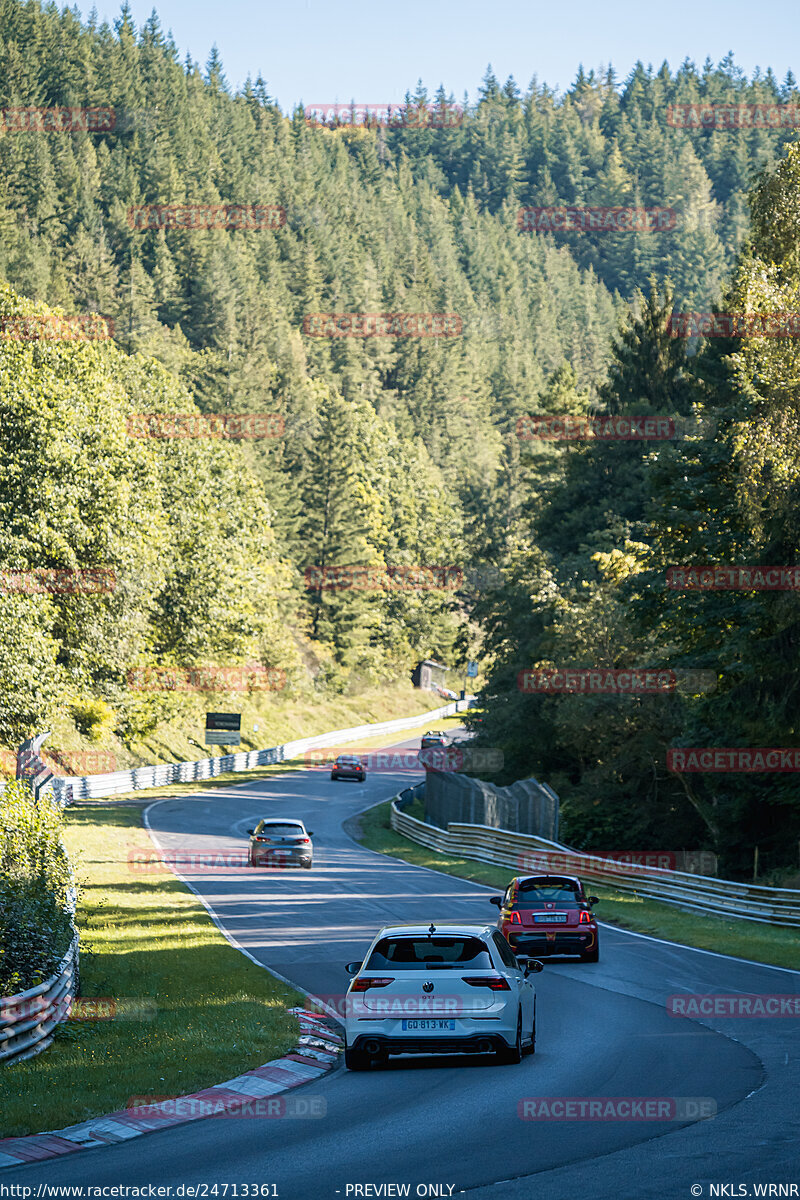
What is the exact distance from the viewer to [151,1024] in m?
15.1

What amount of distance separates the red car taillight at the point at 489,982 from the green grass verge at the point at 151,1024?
2183 millimetres

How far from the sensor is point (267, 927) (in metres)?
25.5

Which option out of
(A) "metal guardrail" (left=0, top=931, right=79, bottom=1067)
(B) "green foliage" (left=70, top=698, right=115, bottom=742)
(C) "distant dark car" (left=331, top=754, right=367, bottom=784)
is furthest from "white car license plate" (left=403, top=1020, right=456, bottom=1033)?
(C) "distant dark car" (left=331, top=754, right=367, bottom=784)

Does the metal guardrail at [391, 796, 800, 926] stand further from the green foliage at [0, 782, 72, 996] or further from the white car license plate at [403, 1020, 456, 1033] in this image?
the white car license plate at [403, 1020, 456, 1033]

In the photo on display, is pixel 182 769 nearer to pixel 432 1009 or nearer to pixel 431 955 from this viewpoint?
pixel 431 955

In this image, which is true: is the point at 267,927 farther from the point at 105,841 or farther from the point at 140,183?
the point at 140,183

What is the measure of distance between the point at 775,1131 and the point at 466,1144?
2.18 m

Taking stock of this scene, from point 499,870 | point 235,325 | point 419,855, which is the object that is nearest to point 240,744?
point 419,855

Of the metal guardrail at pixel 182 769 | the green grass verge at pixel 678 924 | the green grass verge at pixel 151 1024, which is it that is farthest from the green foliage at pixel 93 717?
the green grass verge at pixel 151 1024

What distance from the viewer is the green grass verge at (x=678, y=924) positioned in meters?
23.0

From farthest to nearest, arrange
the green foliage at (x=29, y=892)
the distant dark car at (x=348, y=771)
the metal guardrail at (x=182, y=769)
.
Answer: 1. the distant dark car at (x=348, y=771)
2. the metal guardrail at (x=182, y=769)
3. the green foliage at (x=29, y=892)

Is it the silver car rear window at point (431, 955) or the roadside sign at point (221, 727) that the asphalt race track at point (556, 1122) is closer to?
the silver car rear window at point (431, 955)

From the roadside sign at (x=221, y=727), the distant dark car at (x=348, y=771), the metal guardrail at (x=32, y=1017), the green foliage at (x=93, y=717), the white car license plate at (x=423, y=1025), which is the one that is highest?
the white car license plate at (x=423, y=1025)

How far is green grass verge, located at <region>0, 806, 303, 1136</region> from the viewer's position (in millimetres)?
11173
